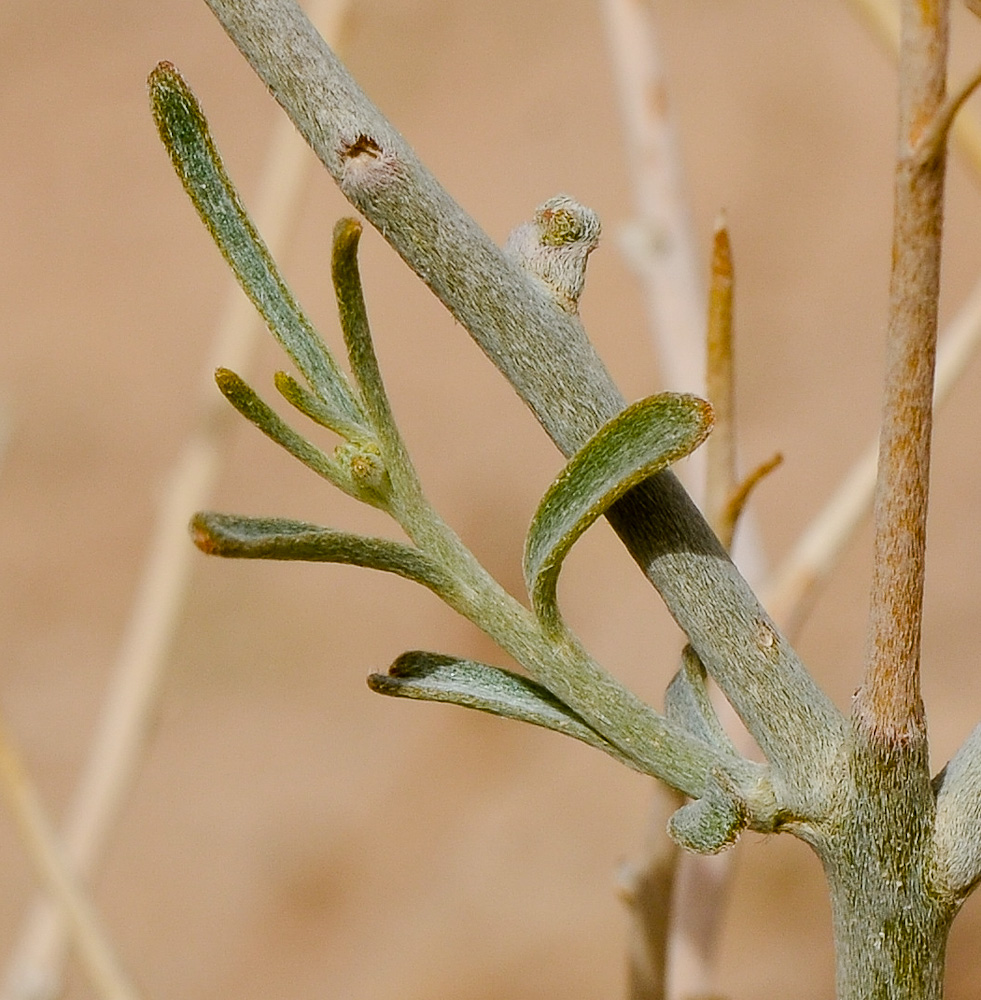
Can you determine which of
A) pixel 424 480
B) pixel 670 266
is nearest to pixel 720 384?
pixel 670 266

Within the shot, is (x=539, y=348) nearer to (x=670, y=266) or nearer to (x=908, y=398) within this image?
(x=908, y=398)

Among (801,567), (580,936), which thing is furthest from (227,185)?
(580,936)

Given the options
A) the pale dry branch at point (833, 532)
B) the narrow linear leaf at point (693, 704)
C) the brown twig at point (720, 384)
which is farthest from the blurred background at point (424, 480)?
the narrow linear leaf at point (693, 704)

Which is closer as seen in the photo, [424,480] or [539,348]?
[539,348]

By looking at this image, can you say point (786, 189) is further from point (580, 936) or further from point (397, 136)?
point (397, 136)

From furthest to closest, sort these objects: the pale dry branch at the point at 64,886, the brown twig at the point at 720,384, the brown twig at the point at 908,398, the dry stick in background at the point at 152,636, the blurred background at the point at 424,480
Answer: the blurred background at the point at 424,480
the dry stick in background at the point at 152,636
the pale dry branch at the point at 64,886
the brown twig at the point at 720,384
the brown twig at the point at 908,398

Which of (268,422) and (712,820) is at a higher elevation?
(268,422)

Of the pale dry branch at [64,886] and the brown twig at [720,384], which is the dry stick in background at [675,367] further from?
the pale dry branch at [64,886]
